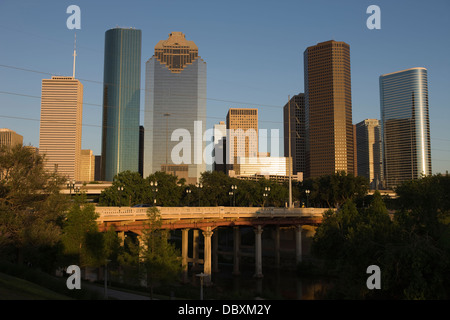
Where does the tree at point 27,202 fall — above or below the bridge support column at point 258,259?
above

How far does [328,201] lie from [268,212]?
57.1 m

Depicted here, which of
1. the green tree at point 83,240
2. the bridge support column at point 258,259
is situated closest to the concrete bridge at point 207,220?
the bridge support column at point 258,259

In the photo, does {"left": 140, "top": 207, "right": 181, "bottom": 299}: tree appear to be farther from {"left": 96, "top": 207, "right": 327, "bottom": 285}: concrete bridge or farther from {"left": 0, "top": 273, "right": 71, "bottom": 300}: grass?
{"left": 0, "top": 273, "right": 71, "bottom": 300}: grass

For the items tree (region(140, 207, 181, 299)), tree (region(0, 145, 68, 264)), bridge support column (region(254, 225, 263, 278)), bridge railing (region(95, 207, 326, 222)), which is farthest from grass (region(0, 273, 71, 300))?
bridge support column (region(254, 225, 263, 278))

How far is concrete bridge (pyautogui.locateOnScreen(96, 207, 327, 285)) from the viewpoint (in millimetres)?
48403

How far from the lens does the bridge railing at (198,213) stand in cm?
4703

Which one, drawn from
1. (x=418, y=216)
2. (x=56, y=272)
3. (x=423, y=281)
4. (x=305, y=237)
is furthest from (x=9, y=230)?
(x=305, y=237)

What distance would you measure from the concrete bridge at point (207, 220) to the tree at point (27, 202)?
6679 millimetres

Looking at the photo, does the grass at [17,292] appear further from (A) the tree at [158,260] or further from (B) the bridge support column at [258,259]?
(B) the bridge support column at [258,259]

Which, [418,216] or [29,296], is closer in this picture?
[29,296]

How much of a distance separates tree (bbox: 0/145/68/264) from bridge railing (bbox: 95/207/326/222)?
263 inches

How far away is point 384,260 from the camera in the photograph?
28.7m

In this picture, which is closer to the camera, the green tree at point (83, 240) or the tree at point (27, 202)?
the green tree at point (83, 240)
